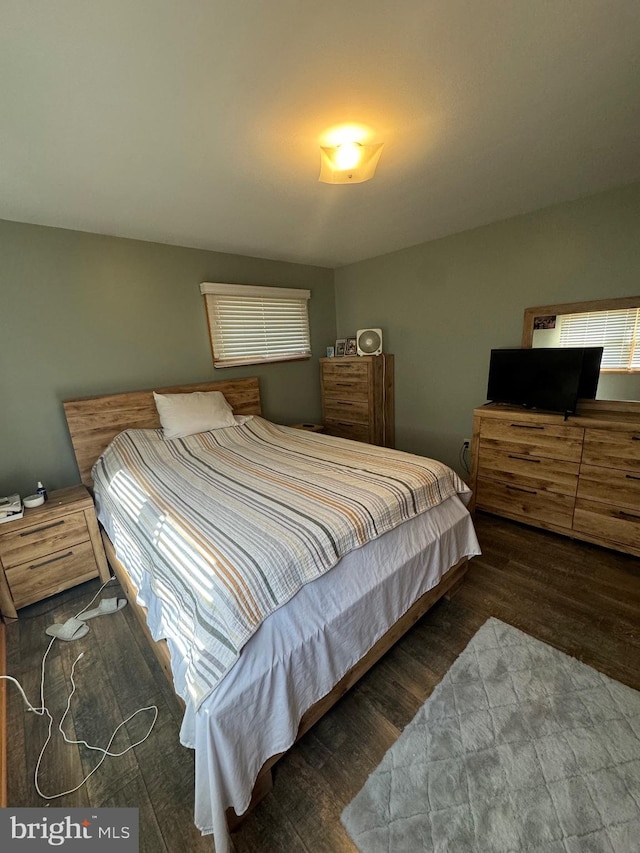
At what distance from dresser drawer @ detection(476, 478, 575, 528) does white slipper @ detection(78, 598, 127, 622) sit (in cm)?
265

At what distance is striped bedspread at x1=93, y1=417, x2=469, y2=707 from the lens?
3.39ft

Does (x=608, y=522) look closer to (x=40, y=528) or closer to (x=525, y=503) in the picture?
(x=525, y=503)

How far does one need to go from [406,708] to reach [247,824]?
66 centimetres

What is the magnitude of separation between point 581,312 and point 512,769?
2.62m

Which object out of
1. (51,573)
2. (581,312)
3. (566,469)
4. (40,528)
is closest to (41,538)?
(40,528)

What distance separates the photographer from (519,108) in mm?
1302

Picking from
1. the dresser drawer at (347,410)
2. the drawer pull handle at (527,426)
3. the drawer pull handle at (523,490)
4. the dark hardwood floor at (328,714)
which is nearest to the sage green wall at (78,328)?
the dark hardwood floor at (328,714)

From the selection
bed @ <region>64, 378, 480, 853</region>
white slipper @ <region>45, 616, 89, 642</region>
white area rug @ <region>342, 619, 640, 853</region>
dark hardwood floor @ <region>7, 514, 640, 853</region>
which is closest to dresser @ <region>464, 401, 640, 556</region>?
dark hardwood floor @ <region>7, 514, 640, 853</region>

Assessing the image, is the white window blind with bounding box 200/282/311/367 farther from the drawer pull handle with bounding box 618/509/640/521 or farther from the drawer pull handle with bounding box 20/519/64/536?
the drawer pull handle with bounding box 618/509/640/521

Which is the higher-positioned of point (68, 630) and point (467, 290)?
point (467, 290)

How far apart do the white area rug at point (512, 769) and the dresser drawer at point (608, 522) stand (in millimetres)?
1045

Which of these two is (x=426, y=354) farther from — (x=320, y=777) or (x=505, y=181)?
(x=320, y=777)

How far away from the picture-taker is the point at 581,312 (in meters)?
2.35

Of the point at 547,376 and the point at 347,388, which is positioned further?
the point at 347,388
